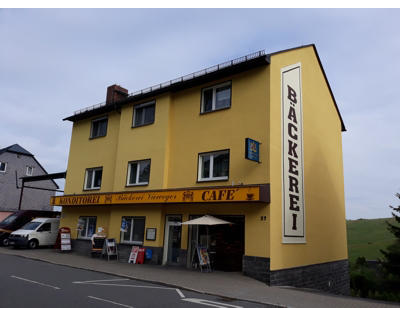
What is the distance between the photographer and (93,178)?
2136 cm

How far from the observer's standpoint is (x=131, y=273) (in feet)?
42.8

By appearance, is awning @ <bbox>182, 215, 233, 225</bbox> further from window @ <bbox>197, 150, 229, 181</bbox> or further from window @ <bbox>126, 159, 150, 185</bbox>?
window @ <bbox>126, 159, 150, 185</bbox>

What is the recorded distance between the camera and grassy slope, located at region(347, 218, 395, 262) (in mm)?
36812

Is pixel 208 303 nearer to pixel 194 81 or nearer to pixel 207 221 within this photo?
pixel 207 221

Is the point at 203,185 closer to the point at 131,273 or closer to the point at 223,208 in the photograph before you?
the point at 223,208

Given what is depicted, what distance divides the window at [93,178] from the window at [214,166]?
789cm

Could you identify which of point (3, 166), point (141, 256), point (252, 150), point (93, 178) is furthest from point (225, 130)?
point (3, 166)

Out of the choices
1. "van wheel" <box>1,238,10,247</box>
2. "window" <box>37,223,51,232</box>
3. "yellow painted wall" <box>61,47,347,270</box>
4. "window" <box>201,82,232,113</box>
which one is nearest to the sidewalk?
"yellow painted wall" <box>61,47,347,270</box>

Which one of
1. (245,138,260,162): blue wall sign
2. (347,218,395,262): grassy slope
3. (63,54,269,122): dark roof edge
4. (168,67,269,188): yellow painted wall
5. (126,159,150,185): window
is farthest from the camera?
(347,218,395,262): grassy slope

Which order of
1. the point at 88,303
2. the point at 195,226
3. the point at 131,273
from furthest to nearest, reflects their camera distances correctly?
the point at 195,226 < the point at 131,273 < the point at 88,303

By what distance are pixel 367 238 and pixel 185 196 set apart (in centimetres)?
4025

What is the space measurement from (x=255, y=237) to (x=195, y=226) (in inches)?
129

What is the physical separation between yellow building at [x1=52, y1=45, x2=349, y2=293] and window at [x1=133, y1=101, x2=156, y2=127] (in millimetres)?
59

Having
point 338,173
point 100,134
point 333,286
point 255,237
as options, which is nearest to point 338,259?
point 333,286
